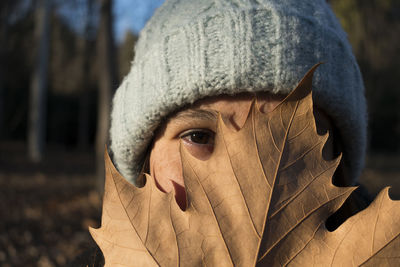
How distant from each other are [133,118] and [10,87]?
22.1 meters

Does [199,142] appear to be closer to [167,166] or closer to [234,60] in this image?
[167,166]

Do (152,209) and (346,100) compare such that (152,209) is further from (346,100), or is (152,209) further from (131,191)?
(346,100)

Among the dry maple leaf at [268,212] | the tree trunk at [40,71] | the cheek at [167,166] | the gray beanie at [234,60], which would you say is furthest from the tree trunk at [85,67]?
the dry maple leaf at [268,212]

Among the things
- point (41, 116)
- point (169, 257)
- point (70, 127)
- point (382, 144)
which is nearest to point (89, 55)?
point (41, 116)

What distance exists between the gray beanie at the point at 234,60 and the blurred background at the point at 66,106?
61 centimetres

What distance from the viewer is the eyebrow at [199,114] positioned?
3.60ft

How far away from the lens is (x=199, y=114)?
1.12m

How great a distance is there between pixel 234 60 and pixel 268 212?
0.65 meters

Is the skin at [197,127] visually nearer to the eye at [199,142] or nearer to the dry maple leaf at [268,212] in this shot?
the eye at [199,142]

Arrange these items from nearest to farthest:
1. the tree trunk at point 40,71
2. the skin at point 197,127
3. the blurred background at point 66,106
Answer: the skin at point 197,127
the blurred background at point 66,106
the tree trunk at point 40,71

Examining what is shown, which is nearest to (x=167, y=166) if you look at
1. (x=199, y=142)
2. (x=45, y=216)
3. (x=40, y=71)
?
(x=199, y=142)

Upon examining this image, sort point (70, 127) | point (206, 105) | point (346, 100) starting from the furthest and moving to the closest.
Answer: point (70, 127)
point (346, 100)
point (206, 105)

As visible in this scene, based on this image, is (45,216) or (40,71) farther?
(40,71)

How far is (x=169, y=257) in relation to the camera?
59cm
